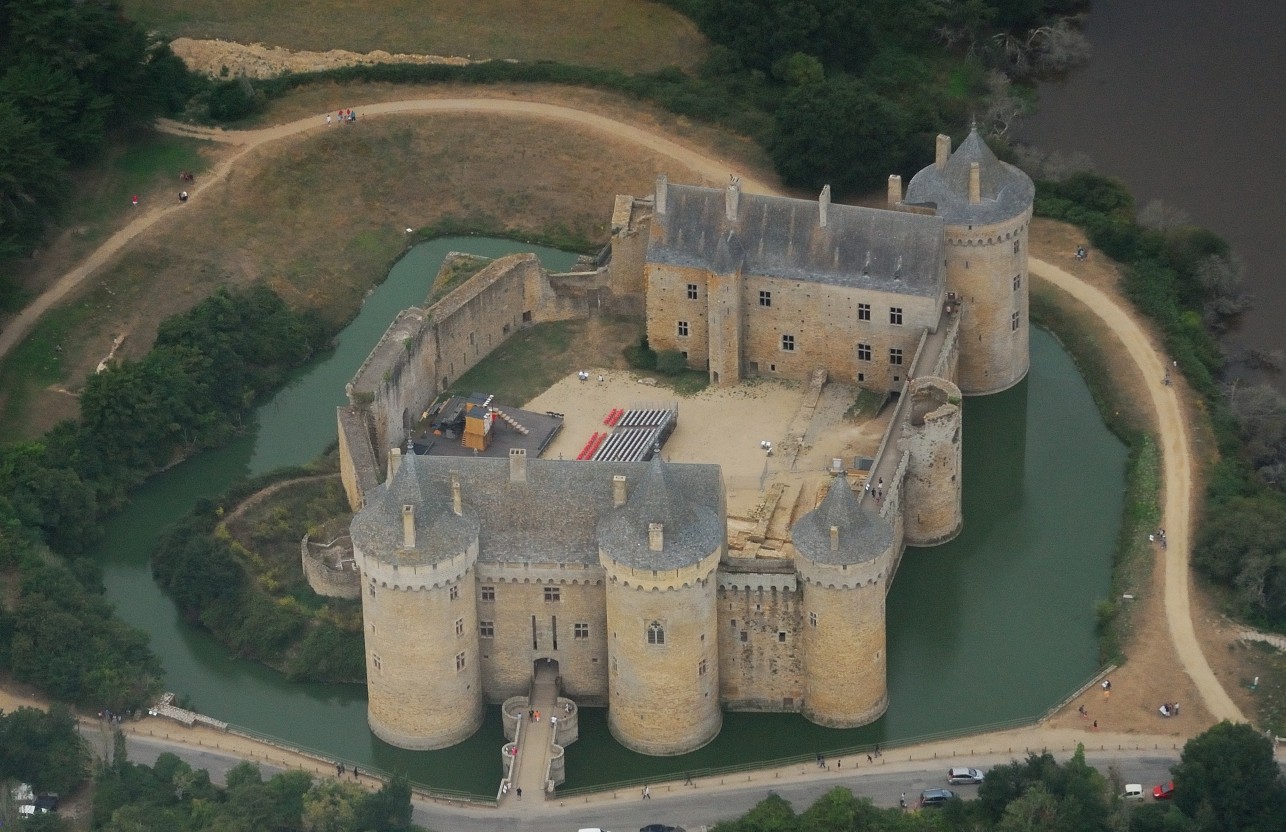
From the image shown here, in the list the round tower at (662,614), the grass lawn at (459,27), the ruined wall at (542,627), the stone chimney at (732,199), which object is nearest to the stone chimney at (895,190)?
the stone chimney at (732,199)

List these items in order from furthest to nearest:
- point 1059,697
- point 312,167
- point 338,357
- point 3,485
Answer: point 312,167 < point 338,357 < point 3,485 < point 1059,697

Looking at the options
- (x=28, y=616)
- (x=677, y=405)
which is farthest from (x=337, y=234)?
(x=28, y=616)

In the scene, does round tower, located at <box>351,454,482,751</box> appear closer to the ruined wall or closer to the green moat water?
the ruined wall

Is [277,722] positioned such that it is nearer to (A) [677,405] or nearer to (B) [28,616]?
(B) [28,616]

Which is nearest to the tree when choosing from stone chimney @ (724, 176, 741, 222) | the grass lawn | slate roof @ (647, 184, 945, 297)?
slate roof @ (647, 184, 945, 297)

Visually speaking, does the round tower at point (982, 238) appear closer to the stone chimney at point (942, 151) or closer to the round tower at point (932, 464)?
the stone chimney at point (942, 151)

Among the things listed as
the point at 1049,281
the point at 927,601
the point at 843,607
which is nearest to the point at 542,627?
the point at 843,607

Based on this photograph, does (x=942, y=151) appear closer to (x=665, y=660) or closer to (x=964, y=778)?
(x=665, y=660)
